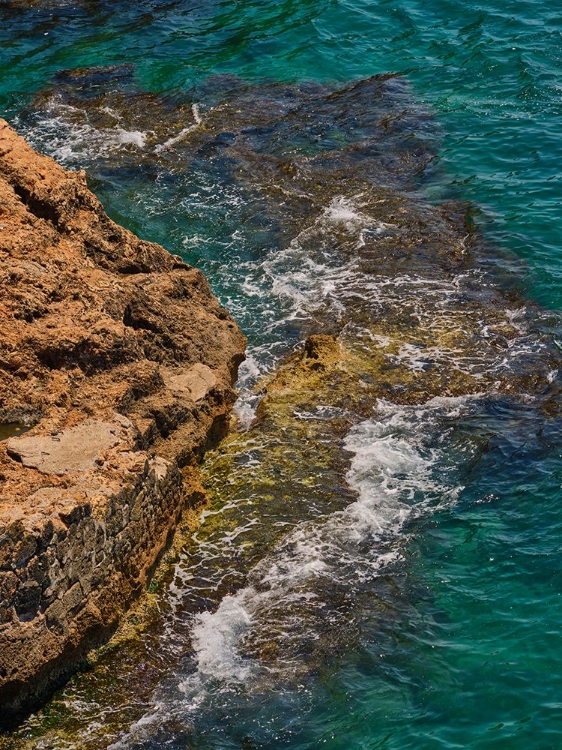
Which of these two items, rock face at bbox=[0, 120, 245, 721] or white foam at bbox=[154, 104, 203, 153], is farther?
white foam at bbox=[154, 104, 203, 153]

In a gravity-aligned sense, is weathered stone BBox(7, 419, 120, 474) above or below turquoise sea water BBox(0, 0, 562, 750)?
above

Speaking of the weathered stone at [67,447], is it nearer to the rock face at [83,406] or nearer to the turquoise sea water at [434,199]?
the rock face at [83,406]

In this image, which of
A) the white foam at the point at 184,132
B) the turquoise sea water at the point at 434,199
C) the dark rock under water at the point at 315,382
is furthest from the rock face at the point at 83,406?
the white foam at the point at 184,132

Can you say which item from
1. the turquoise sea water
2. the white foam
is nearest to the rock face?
the turquoise sea water

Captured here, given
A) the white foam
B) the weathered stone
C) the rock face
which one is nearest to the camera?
the rock face

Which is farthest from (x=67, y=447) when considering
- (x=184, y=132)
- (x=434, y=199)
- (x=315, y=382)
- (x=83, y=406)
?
(x=184, y=132)

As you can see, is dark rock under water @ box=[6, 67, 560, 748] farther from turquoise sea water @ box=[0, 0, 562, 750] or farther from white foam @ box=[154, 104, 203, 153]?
turquoise sea water @ box=[0, 0, 562, 750]

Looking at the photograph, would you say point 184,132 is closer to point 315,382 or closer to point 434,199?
point 434,199
